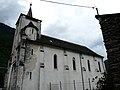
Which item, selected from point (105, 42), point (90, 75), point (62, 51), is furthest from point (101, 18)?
point (90, 75)

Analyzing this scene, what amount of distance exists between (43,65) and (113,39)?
617 inches

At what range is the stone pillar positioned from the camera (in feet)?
18.3

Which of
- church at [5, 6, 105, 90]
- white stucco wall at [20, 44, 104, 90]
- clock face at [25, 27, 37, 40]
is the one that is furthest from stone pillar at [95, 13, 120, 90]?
clock face at [25, 27, 37, 40]

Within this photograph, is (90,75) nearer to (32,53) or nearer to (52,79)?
(52,79)

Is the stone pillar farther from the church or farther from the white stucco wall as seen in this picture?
the white stucco wall

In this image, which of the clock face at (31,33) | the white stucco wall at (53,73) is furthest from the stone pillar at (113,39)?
the clock face at (31,33)

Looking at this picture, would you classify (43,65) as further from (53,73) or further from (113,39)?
(113,39)

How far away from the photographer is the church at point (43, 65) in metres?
19.2

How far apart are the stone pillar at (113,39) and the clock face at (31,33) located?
60.6ft

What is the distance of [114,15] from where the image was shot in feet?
20.8

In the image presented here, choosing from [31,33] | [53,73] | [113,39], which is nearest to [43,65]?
[53,73]

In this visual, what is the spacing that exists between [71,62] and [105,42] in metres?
18.4

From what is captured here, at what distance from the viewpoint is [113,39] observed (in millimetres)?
6027

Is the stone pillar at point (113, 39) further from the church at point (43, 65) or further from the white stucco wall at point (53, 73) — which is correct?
the white stucco wall at point (53, 73)
